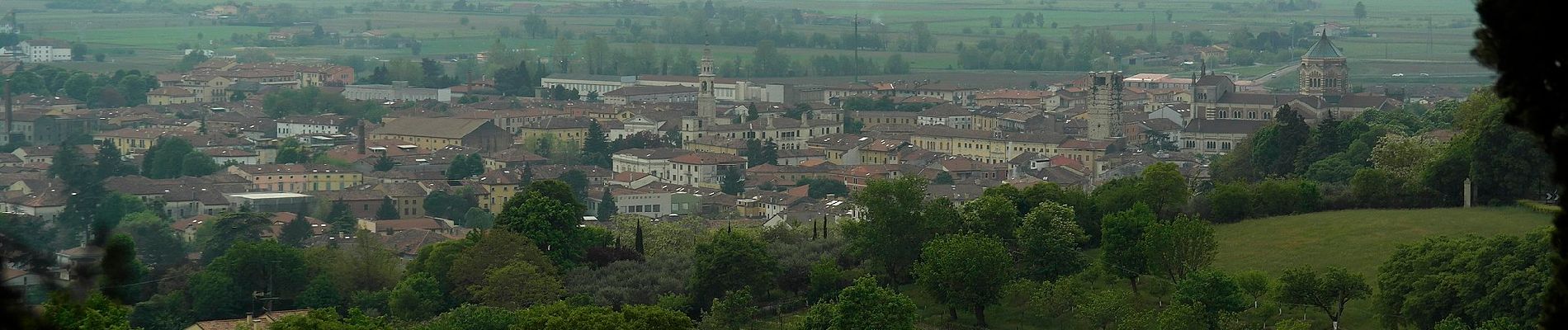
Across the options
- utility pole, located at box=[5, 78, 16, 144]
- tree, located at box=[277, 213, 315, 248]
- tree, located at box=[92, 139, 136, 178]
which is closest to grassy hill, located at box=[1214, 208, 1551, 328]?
tree, located at box=[277, 213, 315, 248]

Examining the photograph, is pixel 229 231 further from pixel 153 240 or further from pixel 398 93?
pixel 398 93

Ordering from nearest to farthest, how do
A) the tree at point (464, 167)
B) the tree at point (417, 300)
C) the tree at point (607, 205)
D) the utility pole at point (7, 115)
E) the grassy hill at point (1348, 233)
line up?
the grassy hill at point (1348, 233) → the tree at point (417, 300) → the tree at point (607, 205) → the tree at point (464, 167) → the utility pole at point (7, 115)

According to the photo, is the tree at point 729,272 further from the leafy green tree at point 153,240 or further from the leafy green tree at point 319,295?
the leafy green tree at point 153,240

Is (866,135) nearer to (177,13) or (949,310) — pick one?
(949,310)

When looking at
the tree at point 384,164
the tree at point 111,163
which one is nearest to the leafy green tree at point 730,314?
the tree at point 111,163

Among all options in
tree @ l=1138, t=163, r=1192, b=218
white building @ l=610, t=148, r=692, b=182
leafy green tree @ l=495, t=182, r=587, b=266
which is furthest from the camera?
white building @ l=610, t=148, r=692, b=182

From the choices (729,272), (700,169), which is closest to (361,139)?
(700,169)

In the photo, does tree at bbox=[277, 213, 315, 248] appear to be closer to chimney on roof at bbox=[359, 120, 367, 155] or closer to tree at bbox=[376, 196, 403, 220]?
tree at bbox=[376, 196, 403, 220]

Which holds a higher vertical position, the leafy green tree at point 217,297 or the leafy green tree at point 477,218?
the leafy green tree at point 217,297
